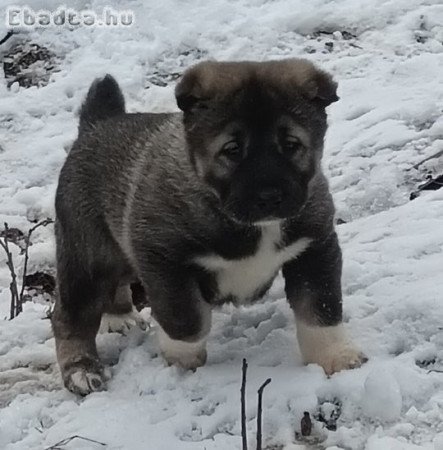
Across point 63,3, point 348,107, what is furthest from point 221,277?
point 63,3

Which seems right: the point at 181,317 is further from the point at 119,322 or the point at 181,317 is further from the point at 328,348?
the point at 119,322

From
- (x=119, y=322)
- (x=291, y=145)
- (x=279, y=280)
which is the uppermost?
(x=291, y=145)

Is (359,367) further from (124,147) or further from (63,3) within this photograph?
(63,3)

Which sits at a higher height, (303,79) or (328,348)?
(303,79)

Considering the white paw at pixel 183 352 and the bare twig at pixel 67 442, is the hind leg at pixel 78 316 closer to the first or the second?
the white paw at pixel 183 352

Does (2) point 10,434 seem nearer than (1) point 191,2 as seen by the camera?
Yes

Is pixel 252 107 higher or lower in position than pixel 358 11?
higher

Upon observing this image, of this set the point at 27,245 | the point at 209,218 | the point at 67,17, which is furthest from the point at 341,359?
the point at 67,17

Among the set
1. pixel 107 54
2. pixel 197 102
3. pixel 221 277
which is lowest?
pixel 107 54

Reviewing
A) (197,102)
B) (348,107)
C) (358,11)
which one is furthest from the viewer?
(358,11)
